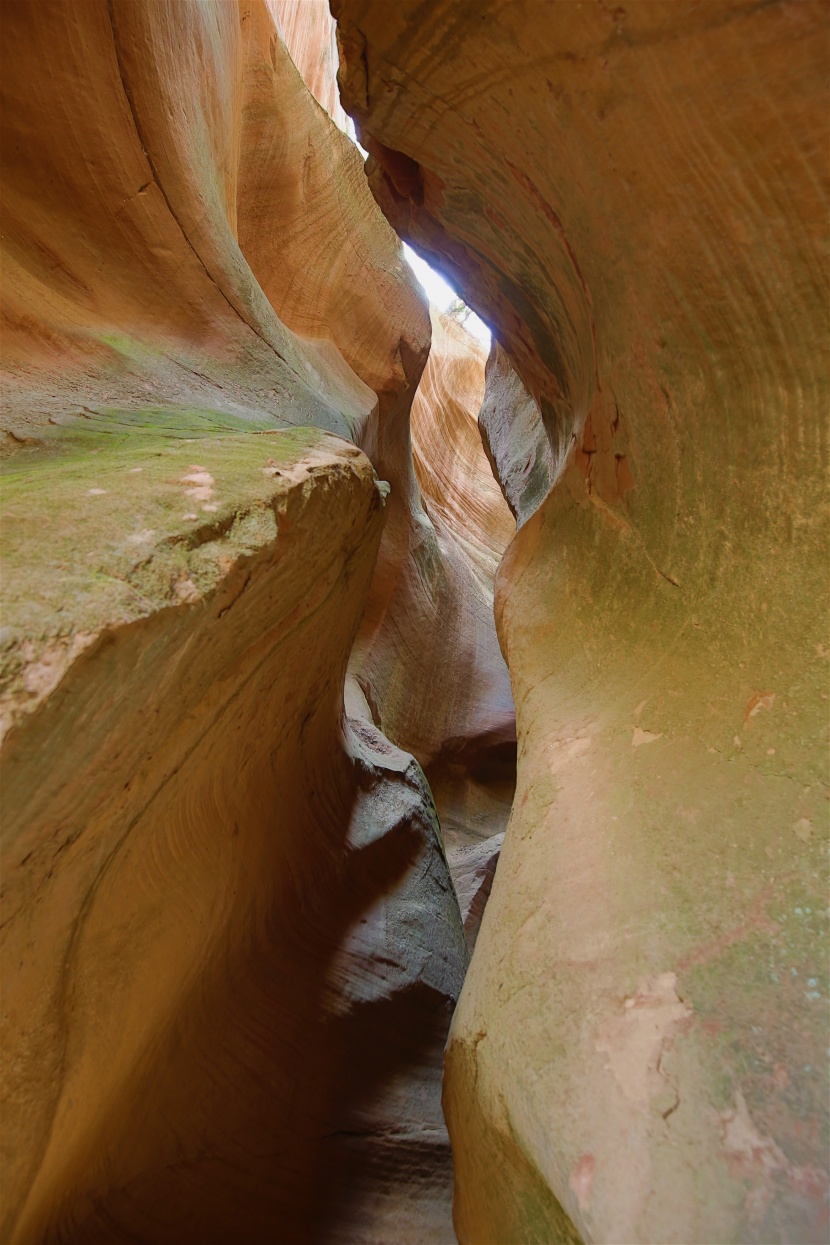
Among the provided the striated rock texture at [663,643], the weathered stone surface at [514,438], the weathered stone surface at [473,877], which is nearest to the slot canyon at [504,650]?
the striated rock texture at [663,643]

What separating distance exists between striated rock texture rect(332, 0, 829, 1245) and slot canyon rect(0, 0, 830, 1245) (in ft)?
0.04

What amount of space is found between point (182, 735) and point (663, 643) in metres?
1.54

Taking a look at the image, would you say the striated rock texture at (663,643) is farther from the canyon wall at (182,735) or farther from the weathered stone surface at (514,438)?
the weathered stone surface at (514,438)

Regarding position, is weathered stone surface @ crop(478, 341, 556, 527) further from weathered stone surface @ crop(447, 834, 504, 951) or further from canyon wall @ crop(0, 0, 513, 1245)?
weathered stone surface @ crop(447, 834, 504, 951)

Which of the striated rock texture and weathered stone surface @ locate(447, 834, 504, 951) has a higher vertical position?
the striated rock texture

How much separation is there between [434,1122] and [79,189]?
4512mm

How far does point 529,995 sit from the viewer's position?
1.89 meters

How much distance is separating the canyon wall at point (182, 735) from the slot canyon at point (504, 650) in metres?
0.02

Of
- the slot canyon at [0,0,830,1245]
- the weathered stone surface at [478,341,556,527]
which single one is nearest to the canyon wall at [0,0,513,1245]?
the slot canyon at [0,0,830,1245]

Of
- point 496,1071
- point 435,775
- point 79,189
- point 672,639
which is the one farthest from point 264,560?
point 435,775

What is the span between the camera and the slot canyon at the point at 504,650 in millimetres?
1497

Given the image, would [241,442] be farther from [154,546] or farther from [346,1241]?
[346,1241]

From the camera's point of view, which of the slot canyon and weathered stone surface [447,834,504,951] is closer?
the slot canyon

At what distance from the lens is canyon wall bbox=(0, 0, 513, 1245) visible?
1563 millimetres
